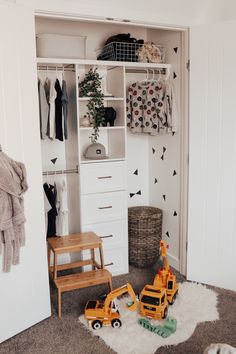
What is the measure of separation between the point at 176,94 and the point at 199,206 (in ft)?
3.48

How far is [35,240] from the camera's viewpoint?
2.68m

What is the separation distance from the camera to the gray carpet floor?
2.45 m

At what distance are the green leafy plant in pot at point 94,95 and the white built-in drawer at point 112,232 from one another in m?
0.90

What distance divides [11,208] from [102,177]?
1121mm

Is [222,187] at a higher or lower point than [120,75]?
lower

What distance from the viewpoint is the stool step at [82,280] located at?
2.88 meters

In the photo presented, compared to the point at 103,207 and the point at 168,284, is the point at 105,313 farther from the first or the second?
the point at 103,207

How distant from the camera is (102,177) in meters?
3.39

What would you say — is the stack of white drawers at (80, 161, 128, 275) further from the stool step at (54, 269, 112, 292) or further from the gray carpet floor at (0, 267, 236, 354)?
the gray carpet floor at (0, 267, 236, 354)

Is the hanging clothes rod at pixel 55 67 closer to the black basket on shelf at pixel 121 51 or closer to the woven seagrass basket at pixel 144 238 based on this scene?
the black basket on shelf at pixel 121 51

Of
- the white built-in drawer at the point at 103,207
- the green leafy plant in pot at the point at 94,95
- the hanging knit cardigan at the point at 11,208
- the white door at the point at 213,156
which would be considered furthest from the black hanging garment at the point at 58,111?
the white door at the point at 213,156

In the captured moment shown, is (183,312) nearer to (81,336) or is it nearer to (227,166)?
(81,336)

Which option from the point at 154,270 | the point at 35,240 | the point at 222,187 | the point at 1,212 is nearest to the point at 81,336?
the point at 35,240

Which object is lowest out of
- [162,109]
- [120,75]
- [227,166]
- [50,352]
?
[50,352]
